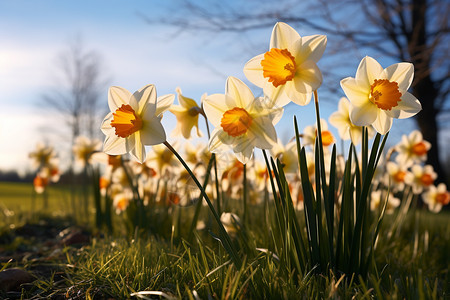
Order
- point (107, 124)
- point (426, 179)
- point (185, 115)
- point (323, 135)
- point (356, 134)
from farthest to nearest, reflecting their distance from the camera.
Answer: point (426, 179), point (323, 135), point (356, 134), point (185, 115), point (107, 124)

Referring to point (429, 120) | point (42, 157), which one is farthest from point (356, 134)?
point (429, 120)

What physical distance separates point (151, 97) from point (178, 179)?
4.94 feet

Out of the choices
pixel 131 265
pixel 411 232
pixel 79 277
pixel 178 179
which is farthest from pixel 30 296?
pixel 411 232

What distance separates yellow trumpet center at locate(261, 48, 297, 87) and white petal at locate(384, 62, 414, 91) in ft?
1.50

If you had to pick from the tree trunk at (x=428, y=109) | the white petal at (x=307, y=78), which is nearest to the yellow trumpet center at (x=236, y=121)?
the white petal at (x=307, y=78)

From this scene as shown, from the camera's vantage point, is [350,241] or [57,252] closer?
[350,241]

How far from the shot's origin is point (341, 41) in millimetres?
8055

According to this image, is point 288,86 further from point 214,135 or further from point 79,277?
point 79,277

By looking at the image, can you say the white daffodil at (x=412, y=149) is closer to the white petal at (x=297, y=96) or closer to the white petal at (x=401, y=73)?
the white petal at (x=401, y=73)

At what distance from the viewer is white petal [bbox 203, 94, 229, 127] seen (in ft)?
4.99

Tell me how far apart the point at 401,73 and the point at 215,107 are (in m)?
0.81

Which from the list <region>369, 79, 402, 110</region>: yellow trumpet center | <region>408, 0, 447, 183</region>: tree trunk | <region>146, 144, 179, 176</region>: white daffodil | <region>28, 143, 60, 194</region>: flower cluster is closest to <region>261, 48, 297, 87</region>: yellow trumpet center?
<region>369, 79, 402, 110</region>: yellow trumpet center

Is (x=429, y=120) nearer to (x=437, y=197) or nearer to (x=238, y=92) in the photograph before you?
(x=437, y=197)

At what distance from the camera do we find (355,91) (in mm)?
1577
